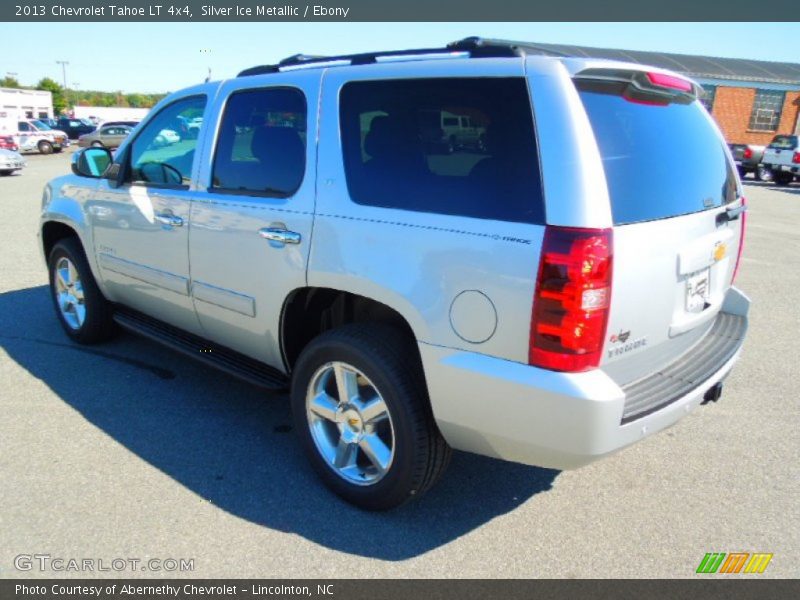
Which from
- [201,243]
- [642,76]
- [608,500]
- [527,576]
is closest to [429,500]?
[527,576]

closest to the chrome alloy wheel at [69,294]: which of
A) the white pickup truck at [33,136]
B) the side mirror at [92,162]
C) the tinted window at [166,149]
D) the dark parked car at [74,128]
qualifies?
the side mirror at [92,162]

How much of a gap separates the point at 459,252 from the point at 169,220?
209 centimetres

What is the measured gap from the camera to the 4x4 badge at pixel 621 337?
2.22m

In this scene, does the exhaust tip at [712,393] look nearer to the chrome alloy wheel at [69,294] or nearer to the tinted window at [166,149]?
the tinted window at [166,149]

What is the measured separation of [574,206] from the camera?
2104mm

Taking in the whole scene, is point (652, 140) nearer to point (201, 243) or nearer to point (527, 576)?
point (527, 576)

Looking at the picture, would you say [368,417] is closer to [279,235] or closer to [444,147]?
[279,235]

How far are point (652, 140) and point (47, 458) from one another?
3387 mm

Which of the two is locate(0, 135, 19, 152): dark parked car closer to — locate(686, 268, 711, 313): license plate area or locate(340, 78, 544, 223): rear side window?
locate(340, 78, 544, 223): rear side window

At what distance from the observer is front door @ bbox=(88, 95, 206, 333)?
3625 millimetres

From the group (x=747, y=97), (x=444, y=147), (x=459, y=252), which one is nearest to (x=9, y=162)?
(x=444, y=147)

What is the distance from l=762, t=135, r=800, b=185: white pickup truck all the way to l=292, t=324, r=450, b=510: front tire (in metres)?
26.0

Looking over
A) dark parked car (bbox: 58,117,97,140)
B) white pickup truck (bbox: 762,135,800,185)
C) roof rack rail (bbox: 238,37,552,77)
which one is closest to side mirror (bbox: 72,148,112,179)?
roof rack rail (bbox: 238,37,552,77)

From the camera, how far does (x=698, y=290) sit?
8.78 ft
